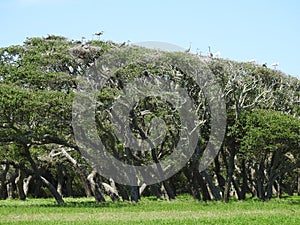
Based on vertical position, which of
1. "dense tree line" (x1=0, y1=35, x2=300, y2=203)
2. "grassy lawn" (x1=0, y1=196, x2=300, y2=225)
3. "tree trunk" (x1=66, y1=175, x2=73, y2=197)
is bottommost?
"tree trunk" (x1=66, y1=175, x2=73, y2=197)

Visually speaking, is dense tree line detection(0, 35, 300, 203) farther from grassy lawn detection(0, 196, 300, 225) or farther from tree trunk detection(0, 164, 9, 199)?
tree trunk detection(0, 164, 9, 199)

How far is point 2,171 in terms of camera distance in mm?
43031

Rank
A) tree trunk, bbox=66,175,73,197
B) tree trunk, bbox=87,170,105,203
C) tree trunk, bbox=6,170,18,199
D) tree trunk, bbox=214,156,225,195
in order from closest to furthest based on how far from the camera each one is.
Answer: tree trunk, bbox=87,170,105,203, tree trunk, bbox=214,156,225,195, tree trunk, bbox=6,170,18,199, tree trunk, bbox=66,175,73,197

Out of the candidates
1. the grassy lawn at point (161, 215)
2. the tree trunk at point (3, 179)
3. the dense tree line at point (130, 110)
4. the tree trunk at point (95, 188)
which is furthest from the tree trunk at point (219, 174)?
the tree trunk at point (3, 179)

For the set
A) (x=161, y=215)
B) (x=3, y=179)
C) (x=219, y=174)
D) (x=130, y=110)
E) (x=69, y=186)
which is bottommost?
(x=69, y=186)

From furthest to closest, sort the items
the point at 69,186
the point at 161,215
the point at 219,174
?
the point at 69,186 < the point at 219,174 < the point at 161,215

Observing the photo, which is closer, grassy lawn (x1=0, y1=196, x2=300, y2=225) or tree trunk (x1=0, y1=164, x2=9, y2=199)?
grassy lawn (x1=0, y1=196, x2=300, y2=225)

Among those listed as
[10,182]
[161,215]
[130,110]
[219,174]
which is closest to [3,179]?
[10,182]

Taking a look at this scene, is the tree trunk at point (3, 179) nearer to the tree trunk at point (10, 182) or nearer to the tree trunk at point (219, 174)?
the tree trunk at point (10, 182)

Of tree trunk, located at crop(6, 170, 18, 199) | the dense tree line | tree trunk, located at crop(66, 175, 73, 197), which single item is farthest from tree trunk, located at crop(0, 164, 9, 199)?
tree trunk, located at crop(66, 175, 73, 197)

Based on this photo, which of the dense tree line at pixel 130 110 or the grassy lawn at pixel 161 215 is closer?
the grassy lawn at pixel 161 215

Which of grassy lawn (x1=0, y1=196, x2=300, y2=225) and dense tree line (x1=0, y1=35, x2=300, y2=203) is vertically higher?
dense tree line (x1=0, y1=35, x2=300, y2=203)

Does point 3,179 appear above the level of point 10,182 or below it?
above

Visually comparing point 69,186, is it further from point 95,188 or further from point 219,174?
point 95,188
